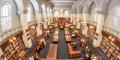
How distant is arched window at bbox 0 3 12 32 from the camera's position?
695 inches

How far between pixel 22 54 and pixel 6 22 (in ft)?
11.7

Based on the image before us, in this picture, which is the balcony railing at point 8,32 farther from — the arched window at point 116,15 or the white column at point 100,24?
the arched window at point 116,15

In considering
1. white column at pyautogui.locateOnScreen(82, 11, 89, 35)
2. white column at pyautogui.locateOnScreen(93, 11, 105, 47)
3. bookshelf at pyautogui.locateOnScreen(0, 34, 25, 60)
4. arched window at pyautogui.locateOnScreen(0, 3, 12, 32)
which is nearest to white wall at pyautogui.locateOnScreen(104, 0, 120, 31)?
white column at pyautogui.locateOnScreen(93, 11, 105, 47)

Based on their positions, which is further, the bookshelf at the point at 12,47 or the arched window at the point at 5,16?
the arched window at the point at 5,16

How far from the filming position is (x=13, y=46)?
59.5ft

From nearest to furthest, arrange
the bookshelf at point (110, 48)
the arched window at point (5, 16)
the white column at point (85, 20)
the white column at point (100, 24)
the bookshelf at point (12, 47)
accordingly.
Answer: the bookshelf at point (12, 47), the bookshelf at point (110, 48), the arched window at point (5, 16), the white column at point (100, 24), the white column at point (85, 20)

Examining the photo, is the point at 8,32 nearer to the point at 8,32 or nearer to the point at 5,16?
the point at 8,32

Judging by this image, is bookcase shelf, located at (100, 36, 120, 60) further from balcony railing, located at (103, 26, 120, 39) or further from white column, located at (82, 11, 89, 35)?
white column, located at (82, 11, 89, 35)

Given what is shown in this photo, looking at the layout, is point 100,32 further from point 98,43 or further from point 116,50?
point 116,50

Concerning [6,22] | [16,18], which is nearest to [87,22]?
[16,18]

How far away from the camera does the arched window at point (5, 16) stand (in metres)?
17.7

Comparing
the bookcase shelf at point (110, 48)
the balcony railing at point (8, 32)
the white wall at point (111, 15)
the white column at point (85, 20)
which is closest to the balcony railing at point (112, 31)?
the white wall at point (111, 15)

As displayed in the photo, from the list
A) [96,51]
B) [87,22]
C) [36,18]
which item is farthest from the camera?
[87,22]

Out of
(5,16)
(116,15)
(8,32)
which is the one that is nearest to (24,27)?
(5,16)
